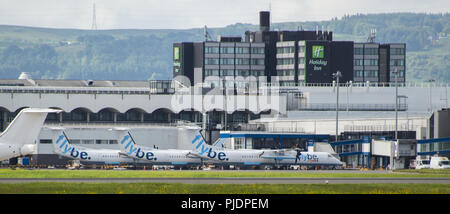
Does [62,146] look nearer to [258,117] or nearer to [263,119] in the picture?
[263,119]

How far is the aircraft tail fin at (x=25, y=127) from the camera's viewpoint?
7462 cm

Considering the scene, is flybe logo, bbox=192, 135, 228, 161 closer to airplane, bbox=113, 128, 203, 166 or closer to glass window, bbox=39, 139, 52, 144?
airplane, bbox=113, 128, 203, 166

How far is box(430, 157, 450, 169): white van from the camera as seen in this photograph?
128 metres

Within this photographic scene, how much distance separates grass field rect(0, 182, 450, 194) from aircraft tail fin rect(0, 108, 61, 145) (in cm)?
440

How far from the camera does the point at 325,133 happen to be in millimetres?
155500

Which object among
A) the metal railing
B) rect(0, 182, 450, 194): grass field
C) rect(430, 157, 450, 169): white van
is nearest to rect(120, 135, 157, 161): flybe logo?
rect(430, 157, 450, 169): white van

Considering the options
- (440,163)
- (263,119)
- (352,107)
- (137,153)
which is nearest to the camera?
(440,163)

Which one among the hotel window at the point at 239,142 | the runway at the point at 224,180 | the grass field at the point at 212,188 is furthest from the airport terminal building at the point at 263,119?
the grass field at the point at 212,188

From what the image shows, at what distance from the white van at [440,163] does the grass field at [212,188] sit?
1958 inches

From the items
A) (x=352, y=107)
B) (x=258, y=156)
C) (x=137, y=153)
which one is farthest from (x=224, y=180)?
(x=352, y=107)

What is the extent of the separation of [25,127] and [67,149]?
5311cm

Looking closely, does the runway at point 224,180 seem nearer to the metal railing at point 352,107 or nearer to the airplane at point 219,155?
the airplane at point 219,155

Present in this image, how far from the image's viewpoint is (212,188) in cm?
7300
